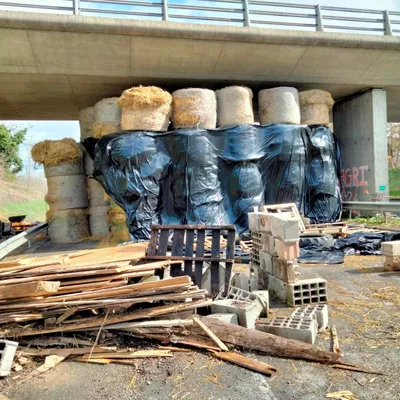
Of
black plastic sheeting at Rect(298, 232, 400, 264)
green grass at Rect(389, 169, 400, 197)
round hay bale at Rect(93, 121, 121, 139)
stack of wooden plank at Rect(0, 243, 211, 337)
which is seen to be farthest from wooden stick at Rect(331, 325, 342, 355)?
green grass at Rect(389, 169, 400, 197)

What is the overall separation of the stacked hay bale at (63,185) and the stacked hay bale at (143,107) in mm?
2474

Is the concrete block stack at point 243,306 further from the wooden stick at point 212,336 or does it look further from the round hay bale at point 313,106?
the round hay bale at point 313,106

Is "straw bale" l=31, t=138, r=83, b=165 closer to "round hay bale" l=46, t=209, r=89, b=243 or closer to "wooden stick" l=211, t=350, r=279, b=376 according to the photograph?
"round hay bale" l=46, t=209, r=89, b=243

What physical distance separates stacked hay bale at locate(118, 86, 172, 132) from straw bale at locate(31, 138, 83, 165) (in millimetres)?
2342

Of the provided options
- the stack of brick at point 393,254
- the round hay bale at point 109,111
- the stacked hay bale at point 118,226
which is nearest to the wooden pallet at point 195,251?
the stack of brick at point 393,254

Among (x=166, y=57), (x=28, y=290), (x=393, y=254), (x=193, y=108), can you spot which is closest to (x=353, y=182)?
(x=193, y=108)

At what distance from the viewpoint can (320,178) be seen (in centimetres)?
1095

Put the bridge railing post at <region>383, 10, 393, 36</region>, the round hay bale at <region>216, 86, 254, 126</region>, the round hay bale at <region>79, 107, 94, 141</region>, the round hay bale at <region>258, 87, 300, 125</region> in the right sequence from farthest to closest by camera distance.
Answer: the round hay bale at <region>79, 107, 94, 141</region>, the bridge railing post at <region>383, 10, 393, 36</region>, the round hay bale at <region>258, 87, 300, 125</region>, the round hay bale at <region>216, 86, 254, 126</region>

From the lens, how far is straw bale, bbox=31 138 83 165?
10.8 metres

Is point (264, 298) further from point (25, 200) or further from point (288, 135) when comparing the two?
point (25, 200)

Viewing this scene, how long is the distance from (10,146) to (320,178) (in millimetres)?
25989

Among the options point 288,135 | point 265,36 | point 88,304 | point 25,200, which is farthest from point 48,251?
point 25,200

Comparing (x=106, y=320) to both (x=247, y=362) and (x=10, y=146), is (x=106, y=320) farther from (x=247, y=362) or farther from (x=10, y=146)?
(x=10, y=146)

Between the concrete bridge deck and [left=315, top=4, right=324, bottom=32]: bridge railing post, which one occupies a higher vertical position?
[left=315, top=4, right=324, bottom=32]: bridge railing post
